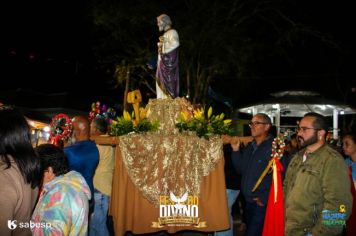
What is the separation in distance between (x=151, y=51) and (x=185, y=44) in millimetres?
1940

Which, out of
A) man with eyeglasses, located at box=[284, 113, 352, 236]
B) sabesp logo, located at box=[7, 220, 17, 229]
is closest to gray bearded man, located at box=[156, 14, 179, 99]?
man with eyeglasses, located at box=[284, 113, 352, 236]

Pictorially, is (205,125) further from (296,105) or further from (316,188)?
(296,105)

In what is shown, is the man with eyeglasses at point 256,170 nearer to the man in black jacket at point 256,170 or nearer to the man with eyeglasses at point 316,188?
the man in black jacket at point 256,170

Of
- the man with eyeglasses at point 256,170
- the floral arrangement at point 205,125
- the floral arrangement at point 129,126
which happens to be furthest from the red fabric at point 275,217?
the floral arrangement at point 129,126

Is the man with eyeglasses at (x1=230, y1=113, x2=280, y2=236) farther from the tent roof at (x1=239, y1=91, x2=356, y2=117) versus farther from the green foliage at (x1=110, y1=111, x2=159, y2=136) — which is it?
the tent roof at (x1=239, y1=91, x2=356, y2=117)

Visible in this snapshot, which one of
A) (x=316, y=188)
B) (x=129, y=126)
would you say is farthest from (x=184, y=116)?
(x=316, y=188)

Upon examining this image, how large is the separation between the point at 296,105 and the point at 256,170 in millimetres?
10033

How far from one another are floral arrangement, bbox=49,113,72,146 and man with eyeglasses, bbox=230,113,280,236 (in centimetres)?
263

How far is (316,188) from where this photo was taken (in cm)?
405

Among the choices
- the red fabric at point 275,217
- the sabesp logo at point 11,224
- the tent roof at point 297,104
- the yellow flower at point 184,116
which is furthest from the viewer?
the tent roof at point 297,104

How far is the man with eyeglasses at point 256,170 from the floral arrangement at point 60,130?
2.63 metres

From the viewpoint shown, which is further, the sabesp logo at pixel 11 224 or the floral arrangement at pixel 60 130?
the floral arrangement at pixel 60 130

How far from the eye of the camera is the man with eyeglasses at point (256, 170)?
5535 millimetres

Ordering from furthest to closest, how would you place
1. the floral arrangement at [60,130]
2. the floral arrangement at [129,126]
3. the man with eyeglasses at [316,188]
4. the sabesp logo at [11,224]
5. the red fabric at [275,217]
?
the floral arrangement at [60,130]
the floral arrangement at [129,126]
the red fabric at [275,217]
the man with eyeglasses at [316,188]
the sabesp logo at [11,224]
